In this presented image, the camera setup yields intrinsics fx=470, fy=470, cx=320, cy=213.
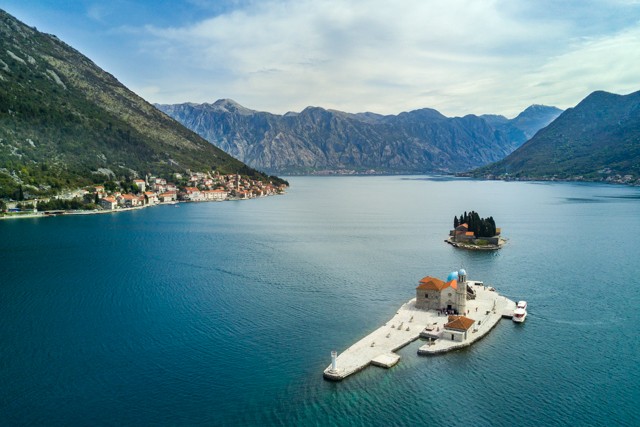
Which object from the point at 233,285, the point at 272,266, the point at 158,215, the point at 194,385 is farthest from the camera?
the point at 158,215

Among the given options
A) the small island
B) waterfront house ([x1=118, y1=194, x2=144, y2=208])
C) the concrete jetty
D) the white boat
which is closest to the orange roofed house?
the concrete jetty

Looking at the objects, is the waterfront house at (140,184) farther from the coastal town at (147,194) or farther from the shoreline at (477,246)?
the shoreline at (477,246)

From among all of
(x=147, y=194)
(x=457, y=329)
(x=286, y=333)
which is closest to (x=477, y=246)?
(x=457, y=329)

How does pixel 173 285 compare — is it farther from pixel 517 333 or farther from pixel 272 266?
pixel 517 333

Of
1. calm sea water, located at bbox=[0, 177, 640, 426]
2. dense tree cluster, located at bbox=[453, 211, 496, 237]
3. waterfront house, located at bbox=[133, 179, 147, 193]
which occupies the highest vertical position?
waterfront house, located at bbox=[133, 179, 147, 193]

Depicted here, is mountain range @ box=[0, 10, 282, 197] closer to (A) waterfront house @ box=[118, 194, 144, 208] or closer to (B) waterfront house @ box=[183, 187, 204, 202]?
(A) waterfront house @ box=[118, 194, 144, 208]

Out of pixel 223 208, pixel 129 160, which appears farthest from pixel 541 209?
pixel 129 160
